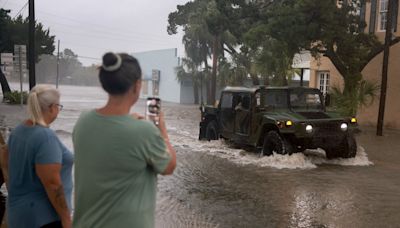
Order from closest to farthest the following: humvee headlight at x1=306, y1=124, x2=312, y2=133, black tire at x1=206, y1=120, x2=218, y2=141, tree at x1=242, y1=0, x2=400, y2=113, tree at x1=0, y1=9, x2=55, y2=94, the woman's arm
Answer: the woman's arm → humvee headlight at x1=306, y1=124, x2=312, y2=133 → black tire at x1=206, y1=120, x2=218, y2=141 → tree at x1=242, y1=0, x2=400, y2=113 → tree at x1=0, y1=9, x2=55, y2=94

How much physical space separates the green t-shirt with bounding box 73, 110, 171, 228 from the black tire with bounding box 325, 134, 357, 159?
8.97 metres

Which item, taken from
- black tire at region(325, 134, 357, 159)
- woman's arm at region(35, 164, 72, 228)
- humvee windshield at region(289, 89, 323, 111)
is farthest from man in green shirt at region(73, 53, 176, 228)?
humvee windshield at region(289, 89, 323, 111)

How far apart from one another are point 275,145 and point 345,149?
1.68 m

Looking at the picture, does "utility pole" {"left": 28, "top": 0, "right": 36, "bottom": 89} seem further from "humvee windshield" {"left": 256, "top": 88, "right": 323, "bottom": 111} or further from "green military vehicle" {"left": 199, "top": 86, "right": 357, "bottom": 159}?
"humvee windshield" {"left": 256, "top": 88, "right": 323, "bottom": 111}

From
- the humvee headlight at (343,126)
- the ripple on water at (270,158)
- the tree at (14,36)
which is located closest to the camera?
the ripple on water at (270,158)

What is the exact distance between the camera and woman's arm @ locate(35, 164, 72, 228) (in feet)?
9.14

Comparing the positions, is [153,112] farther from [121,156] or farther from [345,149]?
[345,149]

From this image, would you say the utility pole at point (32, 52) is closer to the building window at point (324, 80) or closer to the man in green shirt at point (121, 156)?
the man in green shirt at point (121, 156)

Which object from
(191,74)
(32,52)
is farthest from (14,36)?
(32,52)

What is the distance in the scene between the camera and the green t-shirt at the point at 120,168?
2318 millimetres

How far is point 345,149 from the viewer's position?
10.9m

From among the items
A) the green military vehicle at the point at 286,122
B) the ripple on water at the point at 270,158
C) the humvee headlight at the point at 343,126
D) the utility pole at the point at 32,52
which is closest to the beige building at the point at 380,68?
the ripple on water at the point at 270,158

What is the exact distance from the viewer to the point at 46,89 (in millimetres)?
3020

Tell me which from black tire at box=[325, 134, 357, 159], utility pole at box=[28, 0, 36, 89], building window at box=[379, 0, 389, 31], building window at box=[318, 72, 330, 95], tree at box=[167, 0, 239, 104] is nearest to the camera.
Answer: black tire at box=[325, 134, 357, 159]
